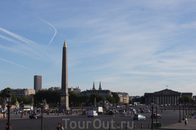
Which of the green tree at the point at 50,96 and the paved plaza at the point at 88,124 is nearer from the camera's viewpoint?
the paved plaza at the point at 88,124

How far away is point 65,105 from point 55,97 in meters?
57.2

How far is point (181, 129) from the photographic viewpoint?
31031mm

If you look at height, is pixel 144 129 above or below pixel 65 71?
below

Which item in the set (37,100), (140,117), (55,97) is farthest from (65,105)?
(37,100)

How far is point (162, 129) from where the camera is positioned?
3086 centimetres

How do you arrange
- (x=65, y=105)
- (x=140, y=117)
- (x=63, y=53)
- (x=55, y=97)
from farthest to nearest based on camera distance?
(x=55, y=97) → (x=65, y=105) → (x=63, y=53) → (x=140, y=117)

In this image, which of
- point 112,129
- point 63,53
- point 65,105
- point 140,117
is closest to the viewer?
point 112,129

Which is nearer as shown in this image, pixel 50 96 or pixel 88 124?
pixel 88 124

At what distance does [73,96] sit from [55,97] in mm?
9735

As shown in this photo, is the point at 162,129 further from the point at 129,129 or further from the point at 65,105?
the point at 65,105

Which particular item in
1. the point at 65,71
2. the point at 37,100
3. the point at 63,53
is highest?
the point at 63,53

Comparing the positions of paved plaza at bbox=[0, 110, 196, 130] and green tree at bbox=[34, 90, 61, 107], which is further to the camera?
green tree at bbox=[34, 90, 61, 107]

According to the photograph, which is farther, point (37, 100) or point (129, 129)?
point (37, 100)

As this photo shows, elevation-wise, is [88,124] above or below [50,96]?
above
